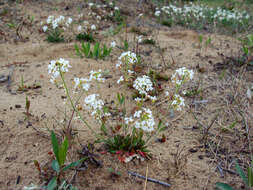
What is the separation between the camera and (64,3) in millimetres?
6219

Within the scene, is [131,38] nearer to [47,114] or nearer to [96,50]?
[96,50]

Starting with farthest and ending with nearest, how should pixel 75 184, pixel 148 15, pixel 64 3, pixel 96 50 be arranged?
pixel 148 15 < pixel 64 3 < pixel 96 50 < pixel 75 184

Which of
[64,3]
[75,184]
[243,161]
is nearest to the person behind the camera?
[75,184]

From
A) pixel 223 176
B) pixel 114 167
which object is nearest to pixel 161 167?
pixel 114 167

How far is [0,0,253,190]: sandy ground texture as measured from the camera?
1.71 m

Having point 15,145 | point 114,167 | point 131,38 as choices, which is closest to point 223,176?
point 114,167

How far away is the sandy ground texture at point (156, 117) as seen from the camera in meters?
1.71

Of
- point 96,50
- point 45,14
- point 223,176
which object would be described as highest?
point 45,14

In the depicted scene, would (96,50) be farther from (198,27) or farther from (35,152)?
(198,27)

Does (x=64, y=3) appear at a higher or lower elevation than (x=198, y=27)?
higher

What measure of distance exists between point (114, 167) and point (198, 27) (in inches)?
222

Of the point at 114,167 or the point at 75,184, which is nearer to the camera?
the point at 75,184

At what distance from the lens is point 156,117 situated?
2457mm

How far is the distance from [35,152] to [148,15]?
619cm
